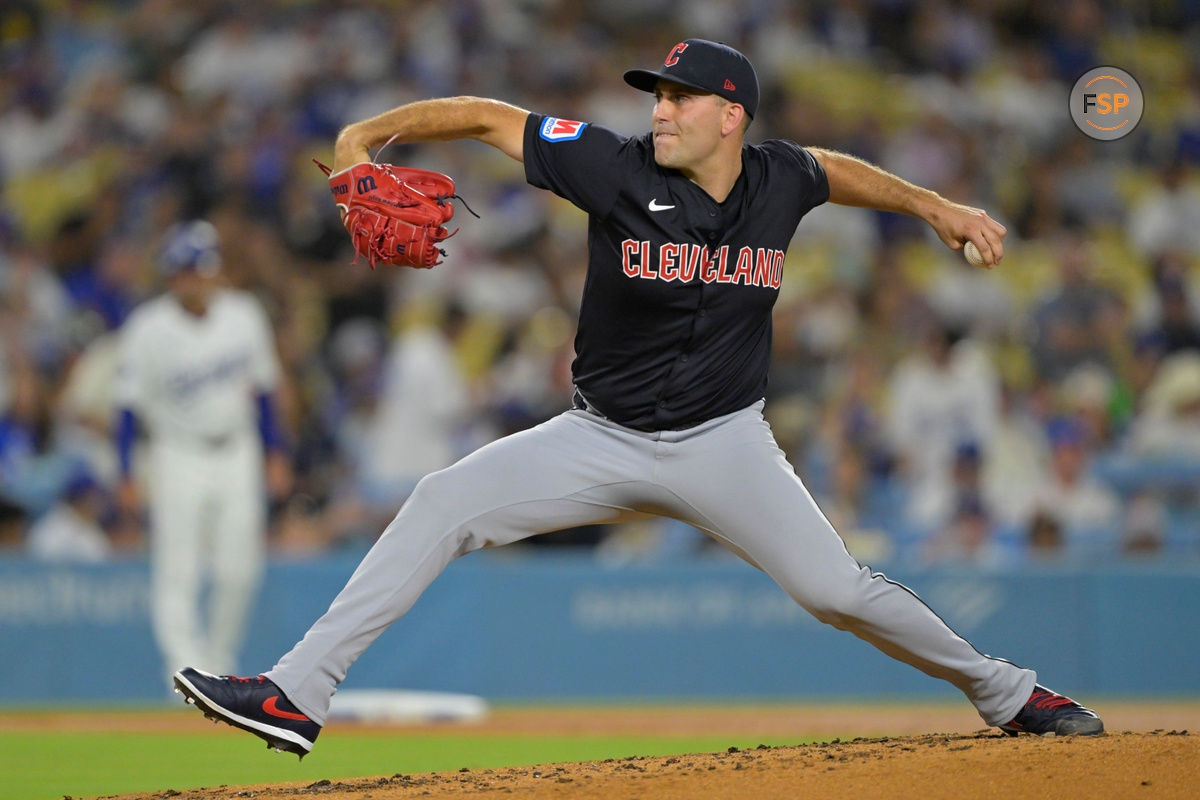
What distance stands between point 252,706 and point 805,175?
7.48 ft

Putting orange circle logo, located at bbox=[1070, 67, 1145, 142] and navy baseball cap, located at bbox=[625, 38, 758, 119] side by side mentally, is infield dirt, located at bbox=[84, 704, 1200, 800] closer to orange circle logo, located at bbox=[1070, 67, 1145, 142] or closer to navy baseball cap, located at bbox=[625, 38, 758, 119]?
navy baseball cap, located at bbox=[625, 38, 758, 119]

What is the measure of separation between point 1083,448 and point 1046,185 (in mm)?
3278

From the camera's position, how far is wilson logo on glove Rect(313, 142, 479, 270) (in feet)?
14.0

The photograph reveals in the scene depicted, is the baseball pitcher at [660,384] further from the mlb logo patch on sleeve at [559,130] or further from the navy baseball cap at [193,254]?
the navy baseball cap at [193,254]

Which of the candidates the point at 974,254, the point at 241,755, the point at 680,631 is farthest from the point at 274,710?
the point at 680,631

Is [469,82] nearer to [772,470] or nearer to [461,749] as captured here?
[461,749]

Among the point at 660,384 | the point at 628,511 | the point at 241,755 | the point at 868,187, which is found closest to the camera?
the point at 660,384

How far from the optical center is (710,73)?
435 centimetres

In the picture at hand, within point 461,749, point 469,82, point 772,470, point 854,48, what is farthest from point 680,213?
point 854,48

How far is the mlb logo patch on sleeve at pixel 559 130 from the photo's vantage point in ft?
14.2

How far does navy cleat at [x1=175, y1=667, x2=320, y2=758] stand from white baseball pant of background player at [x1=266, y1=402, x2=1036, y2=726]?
0.27ft

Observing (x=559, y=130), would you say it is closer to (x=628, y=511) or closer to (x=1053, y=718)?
(x=628, y=511)

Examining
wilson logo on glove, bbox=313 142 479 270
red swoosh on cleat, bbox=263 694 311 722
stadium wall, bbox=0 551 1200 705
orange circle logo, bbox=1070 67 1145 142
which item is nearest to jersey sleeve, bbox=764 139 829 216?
wilson logo on glove, bbox=313 142 479 270

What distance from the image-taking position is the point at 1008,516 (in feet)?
32.3
